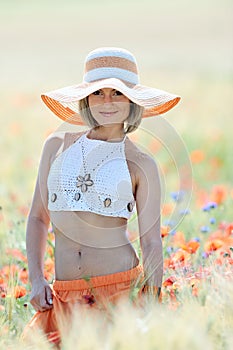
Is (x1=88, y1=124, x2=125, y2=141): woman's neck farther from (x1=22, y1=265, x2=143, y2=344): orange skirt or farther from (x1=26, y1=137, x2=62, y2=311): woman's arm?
(x1=22, y1=265, x2=143, y2=344): orange skirt

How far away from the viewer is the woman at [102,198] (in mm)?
2971

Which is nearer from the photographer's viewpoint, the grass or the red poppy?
the grass

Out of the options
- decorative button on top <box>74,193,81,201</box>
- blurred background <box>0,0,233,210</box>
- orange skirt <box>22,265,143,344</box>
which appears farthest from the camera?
blurred background <box>0,0,233,210</box>

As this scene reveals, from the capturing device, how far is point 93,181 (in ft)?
9.84

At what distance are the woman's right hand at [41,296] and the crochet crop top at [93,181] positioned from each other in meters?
0.28

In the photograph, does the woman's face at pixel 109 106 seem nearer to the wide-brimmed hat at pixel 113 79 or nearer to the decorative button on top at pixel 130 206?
the wide-brimmed hat at pixel 113 79

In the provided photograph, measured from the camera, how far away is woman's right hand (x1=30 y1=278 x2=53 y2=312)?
2988 mm

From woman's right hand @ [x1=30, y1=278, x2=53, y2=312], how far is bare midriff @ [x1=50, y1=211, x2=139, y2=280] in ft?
0.21

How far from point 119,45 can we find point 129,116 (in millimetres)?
16422

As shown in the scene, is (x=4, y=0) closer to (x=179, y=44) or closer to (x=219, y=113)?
(x=179, y=44)

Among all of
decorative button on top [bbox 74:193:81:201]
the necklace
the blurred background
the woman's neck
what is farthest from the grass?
decorative button on top [bbox 74:193:81:201]

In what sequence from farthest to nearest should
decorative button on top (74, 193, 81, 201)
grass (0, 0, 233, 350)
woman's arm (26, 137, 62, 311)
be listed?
1. woman's arm (26, 137, 62, 311)
2. decorative button on top (74, 193, 81, 201)
3. grass (0, 0, 233, 350)

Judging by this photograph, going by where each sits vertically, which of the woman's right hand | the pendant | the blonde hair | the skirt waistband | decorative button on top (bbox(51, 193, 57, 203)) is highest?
the blonde hair

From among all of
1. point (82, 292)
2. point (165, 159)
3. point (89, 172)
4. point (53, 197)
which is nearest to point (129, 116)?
point (89, 172)
